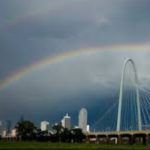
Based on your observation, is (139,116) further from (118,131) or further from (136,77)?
(118,131)

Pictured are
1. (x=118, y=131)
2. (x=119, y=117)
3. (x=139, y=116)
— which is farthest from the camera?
(x=118, y=131)

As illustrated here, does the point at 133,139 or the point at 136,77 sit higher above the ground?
the point at 136,77

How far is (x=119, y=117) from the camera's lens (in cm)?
15162

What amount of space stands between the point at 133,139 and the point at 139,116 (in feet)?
163

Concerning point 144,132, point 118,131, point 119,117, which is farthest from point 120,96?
point 118,131

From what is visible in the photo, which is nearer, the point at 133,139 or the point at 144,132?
the point at 144,132

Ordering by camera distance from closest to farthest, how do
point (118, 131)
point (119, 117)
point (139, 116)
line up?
point (139, 116) < point (119, 117) < point (118, 131)

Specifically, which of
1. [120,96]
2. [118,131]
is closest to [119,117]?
[120,96]

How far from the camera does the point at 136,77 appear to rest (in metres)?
143

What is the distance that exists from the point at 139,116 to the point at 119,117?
1168 centimetres

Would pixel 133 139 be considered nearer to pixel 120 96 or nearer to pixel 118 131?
pixel 118 131

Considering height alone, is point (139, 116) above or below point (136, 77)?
below

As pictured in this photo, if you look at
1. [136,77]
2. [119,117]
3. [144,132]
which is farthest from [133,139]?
[136,77]

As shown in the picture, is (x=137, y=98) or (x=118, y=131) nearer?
(x=137, y=98)
